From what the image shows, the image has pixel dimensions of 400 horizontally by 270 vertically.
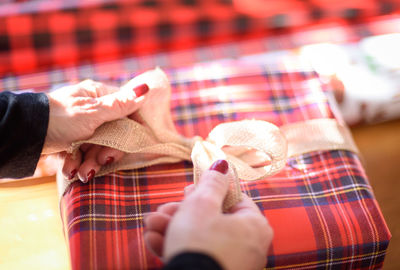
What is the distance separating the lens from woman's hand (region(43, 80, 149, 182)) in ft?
1.86

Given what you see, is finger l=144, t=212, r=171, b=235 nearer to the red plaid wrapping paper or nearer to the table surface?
the red plaid wrapping paper

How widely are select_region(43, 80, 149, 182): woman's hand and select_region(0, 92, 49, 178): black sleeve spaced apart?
13 millimetres

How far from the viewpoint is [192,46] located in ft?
3.54

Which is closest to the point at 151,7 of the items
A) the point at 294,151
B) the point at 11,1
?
the point at 11,1

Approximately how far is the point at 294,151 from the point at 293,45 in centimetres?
49

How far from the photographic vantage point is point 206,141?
25.0 inches

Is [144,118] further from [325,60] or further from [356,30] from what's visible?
[356,30]

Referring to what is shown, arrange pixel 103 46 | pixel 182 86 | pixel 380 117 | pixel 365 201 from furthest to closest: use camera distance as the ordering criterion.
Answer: pixel 103 46, pixel 380 117, pixel 182 86, pixel 365 201

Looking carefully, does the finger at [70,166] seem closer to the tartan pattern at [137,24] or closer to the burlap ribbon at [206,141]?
the burlap ribbon at [206,141]

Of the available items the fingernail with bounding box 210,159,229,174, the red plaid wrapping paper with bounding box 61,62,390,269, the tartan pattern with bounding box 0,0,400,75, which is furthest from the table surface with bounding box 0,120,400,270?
the tartan pattern with bounding box 0,0,400,75

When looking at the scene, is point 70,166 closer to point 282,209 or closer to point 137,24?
point 282,209

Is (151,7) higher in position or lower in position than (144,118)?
higher

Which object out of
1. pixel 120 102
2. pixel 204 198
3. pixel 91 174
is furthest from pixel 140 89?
pixel 204 198

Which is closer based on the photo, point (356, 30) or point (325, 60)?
point (325, 60)
